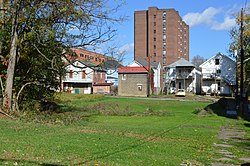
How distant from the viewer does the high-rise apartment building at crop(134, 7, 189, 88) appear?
374ft

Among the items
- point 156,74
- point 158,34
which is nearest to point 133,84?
point 156,74

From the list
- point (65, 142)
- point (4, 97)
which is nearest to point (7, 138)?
point (65, 142)

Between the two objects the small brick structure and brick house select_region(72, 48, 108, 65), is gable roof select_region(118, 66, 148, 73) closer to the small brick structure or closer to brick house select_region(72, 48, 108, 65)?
the small brick structure

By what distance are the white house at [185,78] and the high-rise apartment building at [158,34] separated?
113 feet

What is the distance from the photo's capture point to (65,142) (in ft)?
34.1

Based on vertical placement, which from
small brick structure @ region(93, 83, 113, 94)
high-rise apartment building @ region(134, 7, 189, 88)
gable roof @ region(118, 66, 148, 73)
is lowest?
small brick structure @ region(93, 83, 113, 94)

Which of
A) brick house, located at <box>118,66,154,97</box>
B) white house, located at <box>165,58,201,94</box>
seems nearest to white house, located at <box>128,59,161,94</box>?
white house, located at <box>165,58,201,94</box>

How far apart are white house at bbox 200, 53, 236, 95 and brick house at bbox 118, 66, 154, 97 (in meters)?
12.5

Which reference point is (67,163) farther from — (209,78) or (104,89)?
(104,89)

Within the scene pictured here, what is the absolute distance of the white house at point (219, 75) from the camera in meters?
71.8

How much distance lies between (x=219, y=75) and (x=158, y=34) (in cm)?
4541

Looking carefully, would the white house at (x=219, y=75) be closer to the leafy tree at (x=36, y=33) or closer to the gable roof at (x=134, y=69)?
the gable roof at (x=134, y=69)

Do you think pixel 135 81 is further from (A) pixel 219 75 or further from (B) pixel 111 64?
(B) pixel 111 64

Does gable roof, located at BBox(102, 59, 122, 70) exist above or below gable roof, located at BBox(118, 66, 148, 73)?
below
